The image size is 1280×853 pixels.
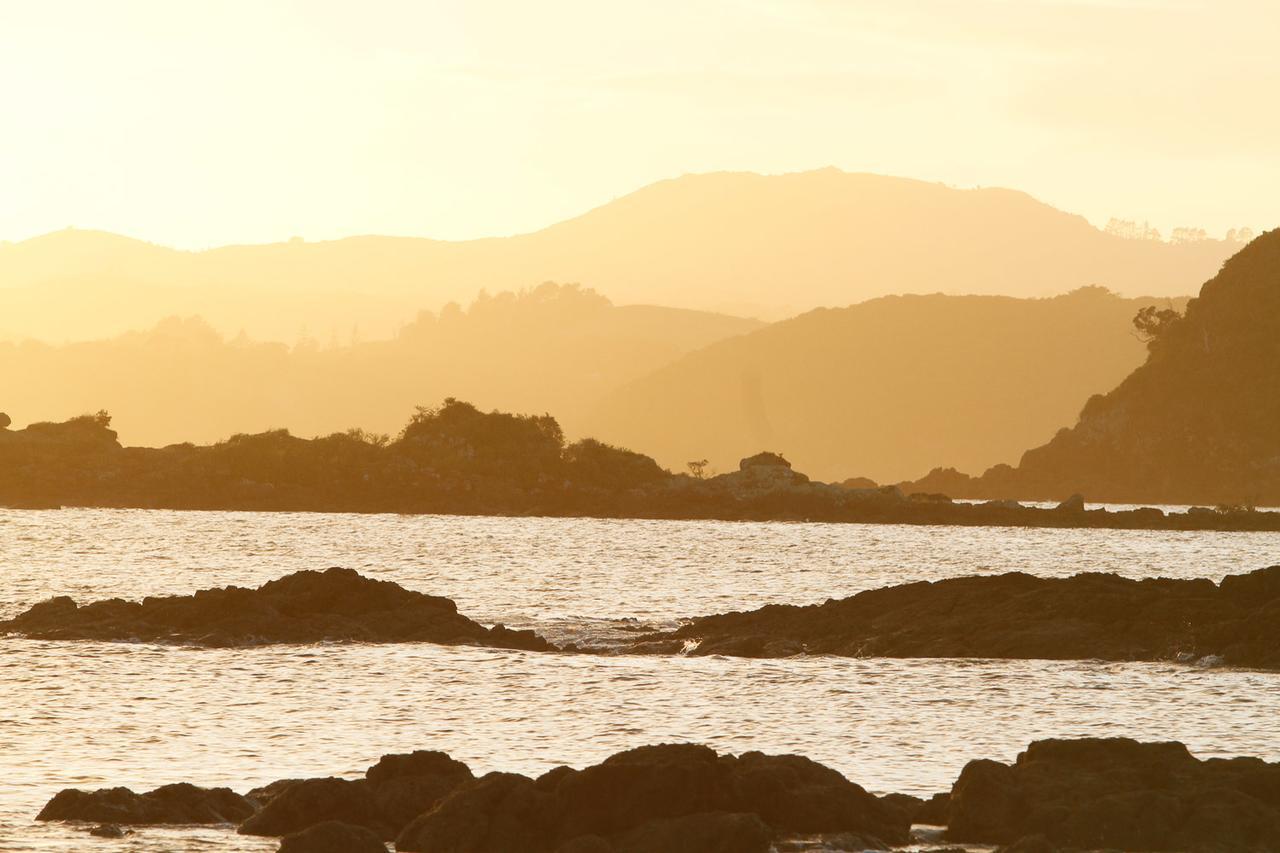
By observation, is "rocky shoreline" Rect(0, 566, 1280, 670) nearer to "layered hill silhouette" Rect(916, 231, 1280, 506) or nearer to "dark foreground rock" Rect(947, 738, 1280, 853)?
"dark foreground rock" Rect(947, 738, 1280, 853)

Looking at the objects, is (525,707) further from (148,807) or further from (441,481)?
(441,481)

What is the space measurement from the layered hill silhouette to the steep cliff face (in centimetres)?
11

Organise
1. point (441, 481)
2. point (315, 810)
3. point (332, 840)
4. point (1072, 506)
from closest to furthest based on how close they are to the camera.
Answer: point (332, 840), point (315, 810), point (1072, 506), point (441, 481)

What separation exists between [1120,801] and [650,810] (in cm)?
707

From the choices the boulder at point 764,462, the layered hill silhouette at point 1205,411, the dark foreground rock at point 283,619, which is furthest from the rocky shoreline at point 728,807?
the layered hill silhouette at point 1205,411

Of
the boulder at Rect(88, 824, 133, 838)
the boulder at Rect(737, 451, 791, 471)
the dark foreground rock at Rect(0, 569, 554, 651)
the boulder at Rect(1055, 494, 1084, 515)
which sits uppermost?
the boulder at Rect(737, 451, 791, 471)

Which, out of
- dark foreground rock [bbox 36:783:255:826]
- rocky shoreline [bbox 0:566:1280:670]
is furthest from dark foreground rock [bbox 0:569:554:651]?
dark foreground rock [bbox 36:783:255:826]

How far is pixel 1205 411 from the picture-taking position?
18588 centimetres

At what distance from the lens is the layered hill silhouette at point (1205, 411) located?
184 meters

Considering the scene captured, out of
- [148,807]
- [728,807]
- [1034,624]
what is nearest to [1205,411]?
[1034,624]

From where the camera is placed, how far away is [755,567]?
102375 mm

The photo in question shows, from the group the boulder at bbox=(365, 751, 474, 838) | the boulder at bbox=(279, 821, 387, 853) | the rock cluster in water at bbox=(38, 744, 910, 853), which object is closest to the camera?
the boulder at bbox=(279, 821, 387, 853)

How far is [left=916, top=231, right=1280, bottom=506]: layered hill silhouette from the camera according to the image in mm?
184000

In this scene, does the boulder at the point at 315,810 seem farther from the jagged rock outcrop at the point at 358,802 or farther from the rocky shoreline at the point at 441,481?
the rocky shoreline at the point at 441,481
